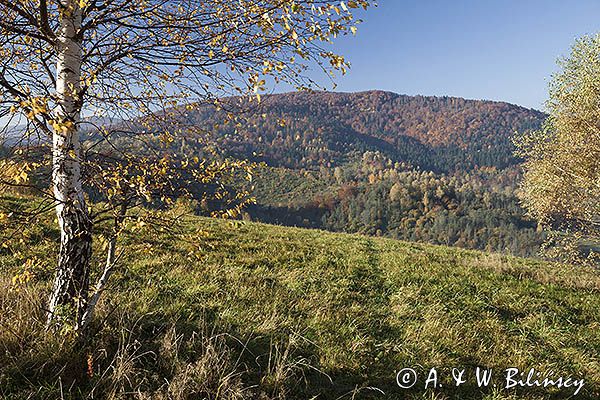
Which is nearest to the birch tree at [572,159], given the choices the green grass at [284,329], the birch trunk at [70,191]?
the green grass at [284,329]

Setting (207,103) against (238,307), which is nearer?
(207,103)

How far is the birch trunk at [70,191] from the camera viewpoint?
4.20 metres

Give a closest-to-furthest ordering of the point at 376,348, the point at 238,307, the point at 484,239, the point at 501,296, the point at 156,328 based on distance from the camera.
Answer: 1. the point at 156,328
2. the point at 376,348
3. the point at 238,307
4. the point at 501,296
5. the point at 484,239

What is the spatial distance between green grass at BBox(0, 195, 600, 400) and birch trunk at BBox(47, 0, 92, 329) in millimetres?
493


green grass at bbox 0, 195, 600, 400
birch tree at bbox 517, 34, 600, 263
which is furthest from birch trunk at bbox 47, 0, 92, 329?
birch tree at bbox 517, 34, 600, 263

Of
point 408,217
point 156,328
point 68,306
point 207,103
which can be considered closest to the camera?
point 68,306


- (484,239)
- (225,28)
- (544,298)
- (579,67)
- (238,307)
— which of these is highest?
(579,67)

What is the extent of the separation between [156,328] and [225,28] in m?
4.67

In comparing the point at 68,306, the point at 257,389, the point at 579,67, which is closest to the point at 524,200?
the point at 579,67

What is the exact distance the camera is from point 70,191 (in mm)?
4320

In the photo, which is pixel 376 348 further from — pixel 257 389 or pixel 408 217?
pixel 408 217

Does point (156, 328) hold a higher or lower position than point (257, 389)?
higher

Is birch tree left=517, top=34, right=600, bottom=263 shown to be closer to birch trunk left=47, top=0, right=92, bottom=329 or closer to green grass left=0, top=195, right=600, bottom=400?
green grass left=0, top=195, right=600, bottom=400

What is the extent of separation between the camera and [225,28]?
14.6ft
